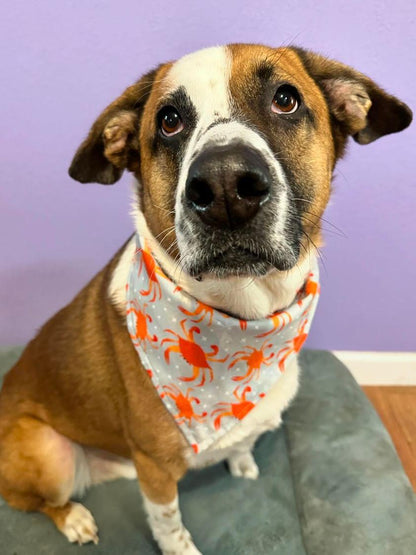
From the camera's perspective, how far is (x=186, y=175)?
979mm

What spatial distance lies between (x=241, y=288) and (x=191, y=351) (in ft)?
0.79

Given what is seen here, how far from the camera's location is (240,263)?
40.1 inches

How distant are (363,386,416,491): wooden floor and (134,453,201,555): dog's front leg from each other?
106cm

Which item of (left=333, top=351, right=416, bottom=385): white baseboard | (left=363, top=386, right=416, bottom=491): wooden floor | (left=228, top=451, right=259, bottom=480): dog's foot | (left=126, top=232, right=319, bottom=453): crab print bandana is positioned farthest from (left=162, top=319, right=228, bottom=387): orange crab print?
(left=333, top=351, right=416, bottom=385): white baseboard

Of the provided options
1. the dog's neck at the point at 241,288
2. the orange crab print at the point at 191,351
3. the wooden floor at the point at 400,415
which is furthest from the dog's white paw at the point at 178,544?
the wooden floor at the point at 400,415

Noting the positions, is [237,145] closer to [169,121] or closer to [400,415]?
[169,121]

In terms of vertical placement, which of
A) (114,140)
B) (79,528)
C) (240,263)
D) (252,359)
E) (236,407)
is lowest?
(79,528)

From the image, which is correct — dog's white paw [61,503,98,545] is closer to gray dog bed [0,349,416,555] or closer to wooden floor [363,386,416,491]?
gray dog bed [0,349,416,555]

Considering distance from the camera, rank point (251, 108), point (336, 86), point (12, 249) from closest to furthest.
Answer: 1. point (251, 108)
2. point (336, 86)
3. point (12, 249)

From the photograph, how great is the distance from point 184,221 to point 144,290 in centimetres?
41

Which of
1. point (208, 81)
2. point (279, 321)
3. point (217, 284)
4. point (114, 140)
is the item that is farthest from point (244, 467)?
point (208, 81)

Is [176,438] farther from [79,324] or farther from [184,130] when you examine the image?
[184,130]

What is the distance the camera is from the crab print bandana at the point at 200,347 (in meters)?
1.34

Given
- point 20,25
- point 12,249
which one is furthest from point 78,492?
point 20,25
